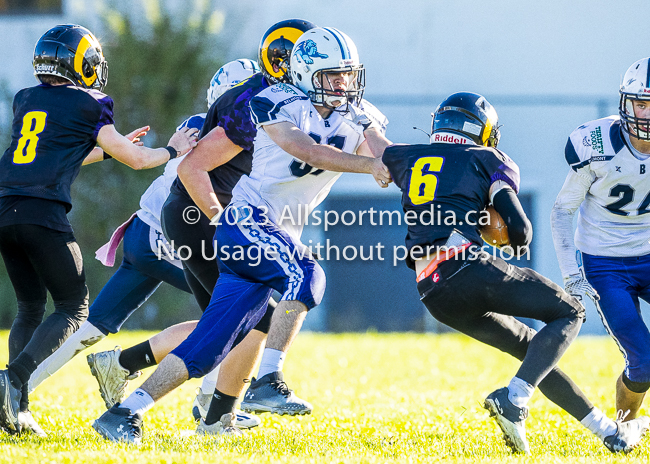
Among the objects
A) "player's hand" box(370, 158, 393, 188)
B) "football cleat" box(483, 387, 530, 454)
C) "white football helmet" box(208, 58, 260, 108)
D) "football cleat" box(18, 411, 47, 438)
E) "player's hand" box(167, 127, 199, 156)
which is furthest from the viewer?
"white football helmet" box(208, 58, 260, 108)

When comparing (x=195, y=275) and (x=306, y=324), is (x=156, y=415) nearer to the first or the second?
(x=195, y=275)

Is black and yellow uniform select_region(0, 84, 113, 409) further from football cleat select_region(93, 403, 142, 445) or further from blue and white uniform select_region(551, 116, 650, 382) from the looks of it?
blue and white uniform select_region(551, 116, 650, 382)

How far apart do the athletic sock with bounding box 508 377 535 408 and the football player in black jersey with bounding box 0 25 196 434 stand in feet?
6.87

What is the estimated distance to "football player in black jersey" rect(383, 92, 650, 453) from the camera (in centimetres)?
371

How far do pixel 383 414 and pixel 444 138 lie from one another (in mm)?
2128

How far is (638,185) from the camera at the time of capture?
435 cm

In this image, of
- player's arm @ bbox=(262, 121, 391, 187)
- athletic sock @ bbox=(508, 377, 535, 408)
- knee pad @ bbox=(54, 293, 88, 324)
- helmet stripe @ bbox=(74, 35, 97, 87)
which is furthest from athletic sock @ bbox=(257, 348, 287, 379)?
helmet stripe @ bbox=(74, 35, 97, 87)

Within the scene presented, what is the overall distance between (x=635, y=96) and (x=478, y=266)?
134cm

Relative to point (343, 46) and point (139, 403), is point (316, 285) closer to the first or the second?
point (139, 403)

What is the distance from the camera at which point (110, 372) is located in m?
4.85

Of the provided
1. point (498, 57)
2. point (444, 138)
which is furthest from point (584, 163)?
point (498, 57)

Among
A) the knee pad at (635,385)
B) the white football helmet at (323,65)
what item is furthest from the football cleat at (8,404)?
→ the knee pad at (635,385)

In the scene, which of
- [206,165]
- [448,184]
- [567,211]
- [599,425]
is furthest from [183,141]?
[599,425]

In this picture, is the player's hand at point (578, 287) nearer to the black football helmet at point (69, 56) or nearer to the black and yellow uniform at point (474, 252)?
the black and yellow uniform at point (474, 252)
